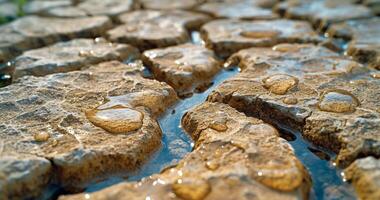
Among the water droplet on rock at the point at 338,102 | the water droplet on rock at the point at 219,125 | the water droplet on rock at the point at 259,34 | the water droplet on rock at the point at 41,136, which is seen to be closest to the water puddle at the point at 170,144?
the water droplet on rock at the point at 219,125

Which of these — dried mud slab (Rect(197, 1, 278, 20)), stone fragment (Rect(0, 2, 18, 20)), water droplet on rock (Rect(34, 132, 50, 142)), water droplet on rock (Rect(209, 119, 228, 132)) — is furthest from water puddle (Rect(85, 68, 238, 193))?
stone fragment (Rect(0, 2, 18, 20))

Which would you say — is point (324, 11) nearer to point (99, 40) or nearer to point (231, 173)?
point (99, 40)

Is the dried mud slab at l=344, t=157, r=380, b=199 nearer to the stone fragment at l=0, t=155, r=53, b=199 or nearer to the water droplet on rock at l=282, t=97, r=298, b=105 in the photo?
the water droplet on rock at l=282, t=97, r=298, b=105

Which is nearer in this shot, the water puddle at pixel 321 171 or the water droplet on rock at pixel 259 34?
the water puddle at pixel 321 171

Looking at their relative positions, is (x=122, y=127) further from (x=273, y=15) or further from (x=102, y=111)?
(x=273, y=15)

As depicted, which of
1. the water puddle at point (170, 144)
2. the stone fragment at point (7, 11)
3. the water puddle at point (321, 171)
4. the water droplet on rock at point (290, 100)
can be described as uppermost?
the water droplet on rock at point (290, 100)

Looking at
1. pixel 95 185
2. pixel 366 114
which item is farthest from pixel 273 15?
pixel 95 185

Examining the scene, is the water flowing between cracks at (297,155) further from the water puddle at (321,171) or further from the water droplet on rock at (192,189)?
the water droplet on rock at (192,189)

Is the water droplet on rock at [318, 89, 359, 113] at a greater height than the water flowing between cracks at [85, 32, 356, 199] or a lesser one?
greater
